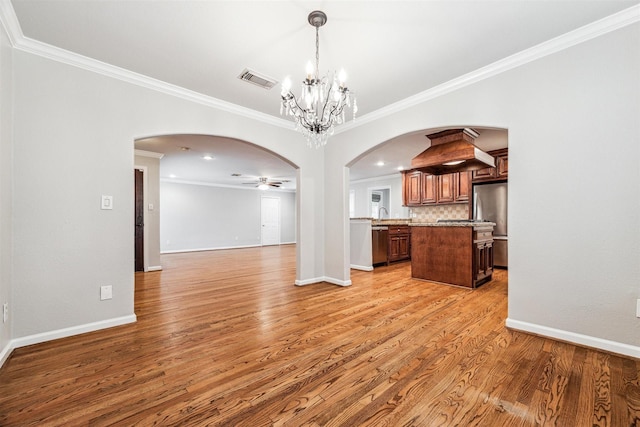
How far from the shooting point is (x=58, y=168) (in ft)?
7.98

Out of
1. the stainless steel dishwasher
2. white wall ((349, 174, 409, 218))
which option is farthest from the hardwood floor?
white wall ((349, 174, 409, 218))

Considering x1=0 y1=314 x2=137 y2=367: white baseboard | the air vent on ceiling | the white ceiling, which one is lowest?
x1=0 y1=314 x2=137 y2=367: white baseboard

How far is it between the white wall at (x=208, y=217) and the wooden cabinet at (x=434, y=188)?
6286 millimetres

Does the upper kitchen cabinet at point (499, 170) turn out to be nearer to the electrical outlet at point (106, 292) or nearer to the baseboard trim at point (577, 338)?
the baseboard trim at point (577, 338)

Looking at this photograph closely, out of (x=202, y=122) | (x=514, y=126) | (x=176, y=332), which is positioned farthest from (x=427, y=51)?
(x=176, y=332)

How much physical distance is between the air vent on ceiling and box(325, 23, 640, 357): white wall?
2.15 metres

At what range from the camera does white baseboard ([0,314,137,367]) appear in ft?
6.97

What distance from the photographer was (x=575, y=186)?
2258 mm

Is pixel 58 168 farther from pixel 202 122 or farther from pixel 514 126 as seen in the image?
pixel 514 126

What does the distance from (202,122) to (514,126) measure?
3.34 m

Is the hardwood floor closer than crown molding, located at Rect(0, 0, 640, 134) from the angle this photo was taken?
Yes

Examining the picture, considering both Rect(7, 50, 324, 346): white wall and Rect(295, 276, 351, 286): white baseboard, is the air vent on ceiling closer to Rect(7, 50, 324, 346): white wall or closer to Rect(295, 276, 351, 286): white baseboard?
Rect(7, 50, 324, 346): white wall

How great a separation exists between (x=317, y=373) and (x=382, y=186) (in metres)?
7.61

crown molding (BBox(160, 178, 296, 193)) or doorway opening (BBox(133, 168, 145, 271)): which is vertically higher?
crown molding (BBox(160, 178, 296, 193))
